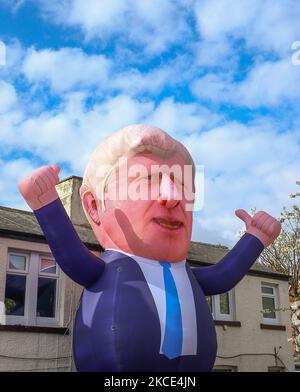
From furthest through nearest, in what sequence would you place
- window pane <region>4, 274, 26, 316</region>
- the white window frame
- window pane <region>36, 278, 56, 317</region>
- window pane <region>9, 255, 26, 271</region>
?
the white window frame → window pane <region>36, 278, 56, 317</region> → window pane <region>9, 255, 26, 271</region> → window pane <region>4, 274, 26, 316</region>

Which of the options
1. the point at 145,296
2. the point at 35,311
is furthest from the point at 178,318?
the point at 35,311

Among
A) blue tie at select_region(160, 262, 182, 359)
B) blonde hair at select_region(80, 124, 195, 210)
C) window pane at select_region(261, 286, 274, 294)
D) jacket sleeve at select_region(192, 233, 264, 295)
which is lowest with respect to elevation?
blue tie at select_region(160, 262, 182, 359)

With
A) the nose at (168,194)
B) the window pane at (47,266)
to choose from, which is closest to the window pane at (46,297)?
the window pane at (47,266)

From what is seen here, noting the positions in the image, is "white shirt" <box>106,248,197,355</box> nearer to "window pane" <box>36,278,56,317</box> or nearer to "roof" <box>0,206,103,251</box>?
"roof" <box>0,206,103,251</box>

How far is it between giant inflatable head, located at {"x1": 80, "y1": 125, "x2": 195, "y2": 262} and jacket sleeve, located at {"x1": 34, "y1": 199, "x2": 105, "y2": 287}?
1.40 feet

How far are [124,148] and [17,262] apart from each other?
4.32 metres

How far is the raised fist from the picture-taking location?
5414 millimetres

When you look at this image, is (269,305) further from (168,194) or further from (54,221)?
(54,221)

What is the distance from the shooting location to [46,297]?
9664mm

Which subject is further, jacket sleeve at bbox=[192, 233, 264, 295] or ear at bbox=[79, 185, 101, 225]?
jacket sleeve at bbox=[192, 233, 264, 295]

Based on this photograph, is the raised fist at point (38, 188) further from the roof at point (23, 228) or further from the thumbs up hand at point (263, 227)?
the roof at point (23, 228)

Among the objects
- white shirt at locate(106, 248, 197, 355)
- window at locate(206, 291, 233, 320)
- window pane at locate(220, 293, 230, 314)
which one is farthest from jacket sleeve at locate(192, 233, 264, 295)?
window pane at locate(220, 293, 230, 314)

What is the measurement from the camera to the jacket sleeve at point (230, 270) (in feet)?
21.1

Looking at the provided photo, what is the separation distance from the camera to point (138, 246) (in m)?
5.77
